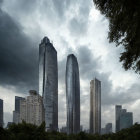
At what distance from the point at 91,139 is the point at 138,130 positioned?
5.55 meters

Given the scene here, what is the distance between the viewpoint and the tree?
34.1 feet

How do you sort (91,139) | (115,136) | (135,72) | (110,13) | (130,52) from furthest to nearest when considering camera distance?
(115,136)
(91,139)
(135,72)
(130,52)
(110,13)

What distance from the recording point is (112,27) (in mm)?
11805

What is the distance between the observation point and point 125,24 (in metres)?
10.8

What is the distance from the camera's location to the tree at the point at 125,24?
34.1 feet

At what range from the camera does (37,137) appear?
909 inches

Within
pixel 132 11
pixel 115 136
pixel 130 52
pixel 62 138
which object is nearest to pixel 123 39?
pixel 130 52

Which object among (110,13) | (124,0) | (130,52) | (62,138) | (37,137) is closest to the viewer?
(124,0)

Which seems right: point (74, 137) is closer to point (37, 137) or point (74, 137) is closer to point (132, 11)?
point (37, 137)

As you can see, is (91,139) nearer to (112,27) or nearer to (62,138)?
(62,138)

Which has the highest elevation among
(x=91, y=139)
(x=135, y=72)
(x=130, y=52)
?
(x=130, y=52)

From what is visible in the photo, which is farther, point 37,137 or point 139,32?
point 37,137

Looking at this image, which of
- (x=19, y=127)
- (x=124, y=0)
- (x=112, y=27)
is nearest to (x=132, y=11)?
(x=124, y=0)

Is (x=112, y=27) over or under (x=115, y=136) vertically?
over
